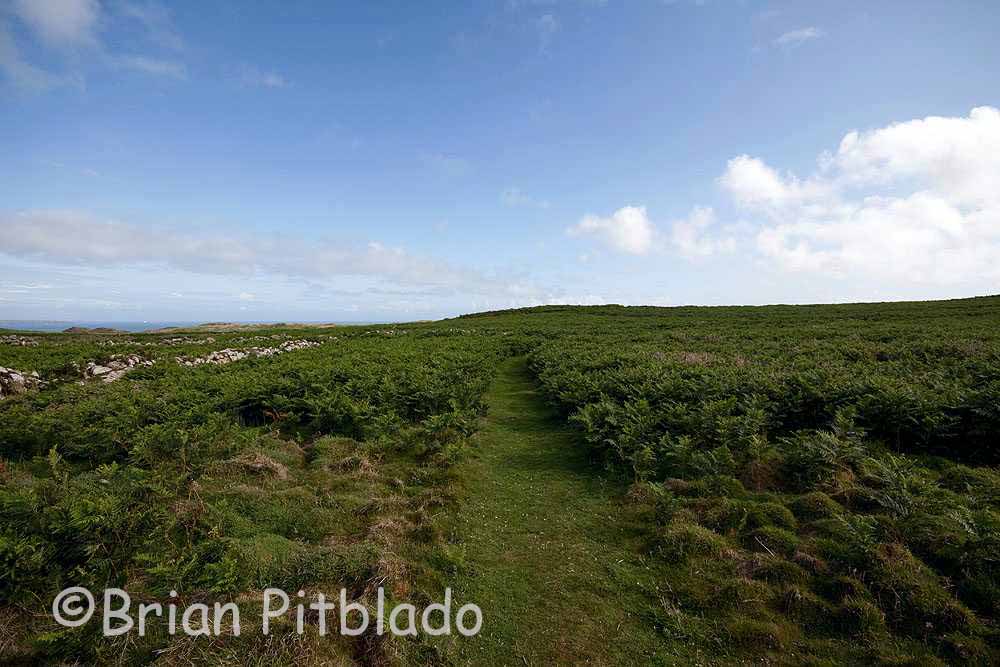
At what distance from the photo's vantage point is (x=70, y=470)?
28.3ft

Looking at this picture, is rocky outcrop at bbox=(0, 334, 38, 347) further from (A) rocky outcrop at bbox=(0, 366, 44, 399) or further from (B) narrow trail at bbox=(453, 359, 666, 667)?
(B) narrow trail at bbox=(453, 359, 666, 667)

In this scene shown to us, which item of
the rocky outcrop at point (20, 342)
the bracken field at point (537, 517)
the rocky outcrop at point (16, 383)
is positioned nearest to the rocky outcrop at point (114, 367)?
the rocky outcrop at point (16, 383)

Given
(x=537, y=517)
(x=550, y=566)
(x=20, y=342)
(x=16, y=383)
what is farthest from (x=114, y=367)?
(x=20, y=342)

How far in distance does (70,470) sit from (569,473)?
36.1ft

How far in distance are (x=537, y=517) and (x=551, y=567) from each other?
5.01 ft

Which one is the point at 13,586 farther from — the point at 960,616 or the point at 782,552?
the point at 960,616

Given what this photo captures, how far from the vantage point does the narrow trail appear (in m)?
4.83

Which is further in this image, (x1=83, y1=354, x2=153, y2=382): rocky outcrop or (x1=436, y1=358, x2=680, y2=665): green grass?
(x1=83, y1=354, x2=153, y2=382): rocky outcrop

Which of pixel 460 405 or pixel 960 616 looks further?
pixel 460 405

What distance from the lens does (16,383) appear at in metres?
14.7

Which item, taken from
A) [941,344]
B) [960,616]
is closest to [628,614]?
[960,616]

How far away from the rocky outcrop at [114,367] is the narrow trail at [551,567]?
56.2 ft

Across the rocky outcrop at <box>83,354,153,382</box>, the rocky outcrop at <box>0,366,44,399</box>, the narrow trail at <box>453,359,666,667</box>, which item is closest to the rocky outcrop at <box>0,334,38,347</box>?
the rocky outcrop at <box>83,354,153,382</box>

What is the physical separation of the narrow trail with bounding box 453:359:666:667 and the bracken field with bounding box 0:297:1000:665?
4cm
